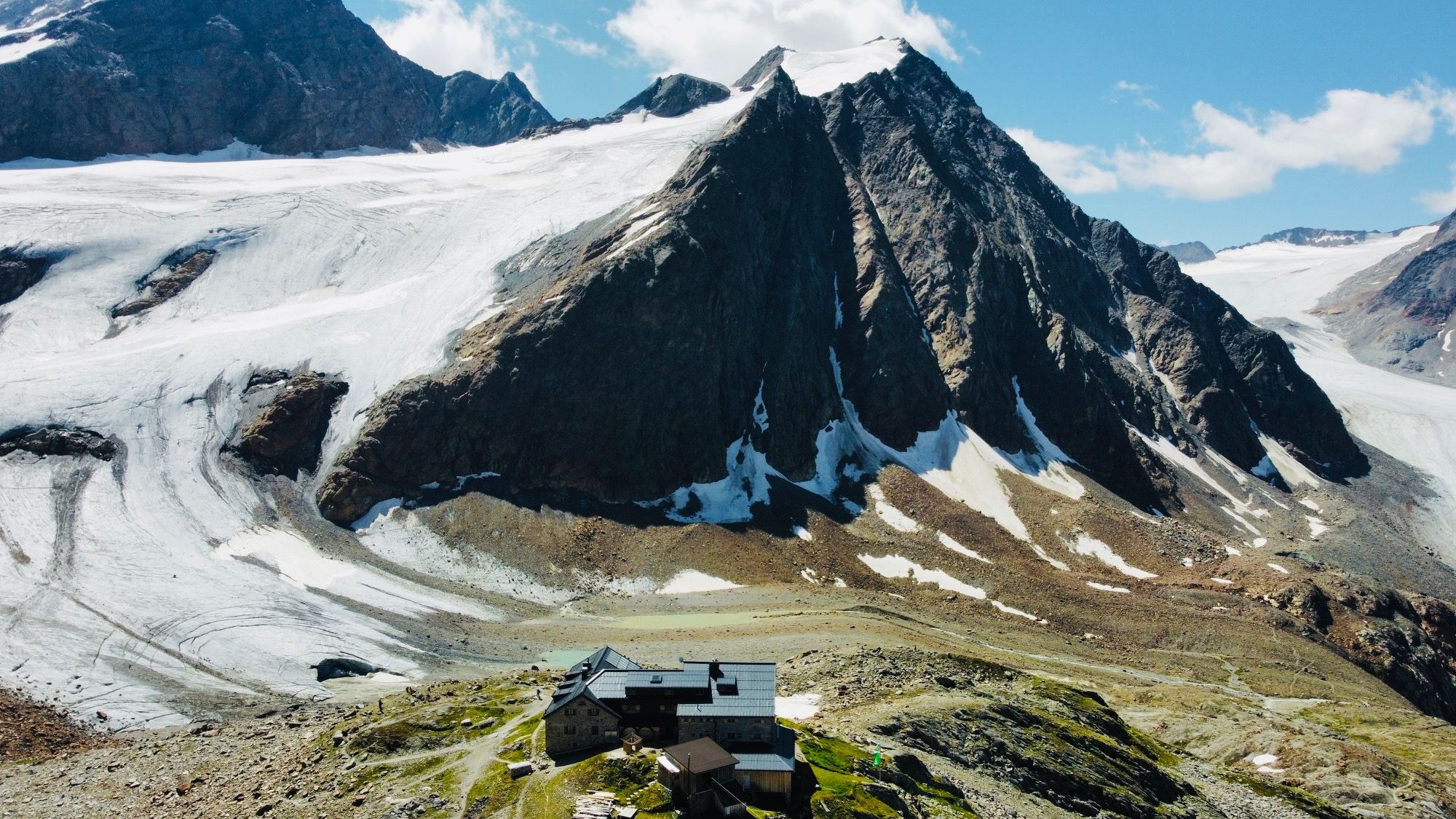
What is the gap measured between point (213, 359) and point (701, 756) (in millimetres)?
105629

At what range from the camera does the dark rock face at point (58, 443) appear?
98312mm

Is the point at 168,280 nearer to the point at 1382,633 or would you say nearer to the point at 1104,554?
the point at 1104,554

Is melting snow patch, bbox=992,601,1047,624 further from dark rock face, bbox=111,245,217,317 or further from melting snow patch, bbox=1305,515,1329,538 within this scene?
dark rock face, bbox=111,245,217,317

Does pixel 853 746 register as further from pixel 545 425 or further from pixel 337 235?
pixel 337 235

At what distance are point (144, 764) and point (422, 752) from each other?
1810 centimetres

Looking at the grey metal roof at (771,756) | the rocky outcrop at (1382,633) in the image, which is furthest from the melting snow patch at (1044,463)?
the grey metal roof at (771,756)

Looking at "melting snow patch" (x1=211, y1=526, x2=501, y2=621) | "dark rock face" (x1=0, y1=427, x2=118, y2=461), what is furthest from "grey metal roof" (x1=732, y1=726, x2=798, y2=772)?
"dark rock face" (x1=0, y1=427, x2=118, y2=461)

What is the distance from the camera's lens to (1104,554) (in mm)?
118938

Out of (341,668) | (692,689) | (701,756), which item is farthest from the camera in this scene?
(341,668)

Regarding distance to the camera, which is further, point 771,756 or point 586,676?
point 586,676

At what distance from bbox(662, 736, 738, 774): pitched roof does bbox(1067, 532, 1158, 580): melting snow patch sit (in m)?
91.9

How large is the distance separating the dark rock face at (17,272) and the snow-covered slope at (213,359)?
187cm

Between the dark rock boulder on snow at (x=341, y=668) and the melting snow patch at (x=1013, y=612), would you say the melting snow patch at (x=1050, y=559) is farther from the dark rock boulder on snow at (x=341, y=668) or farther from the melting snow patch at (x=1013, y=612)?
the dark rock boulder on snow at (x=341, y=668)

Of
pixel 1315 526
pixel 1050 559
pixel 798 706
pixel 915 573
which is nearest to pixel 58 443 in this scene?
pixel 798 706
